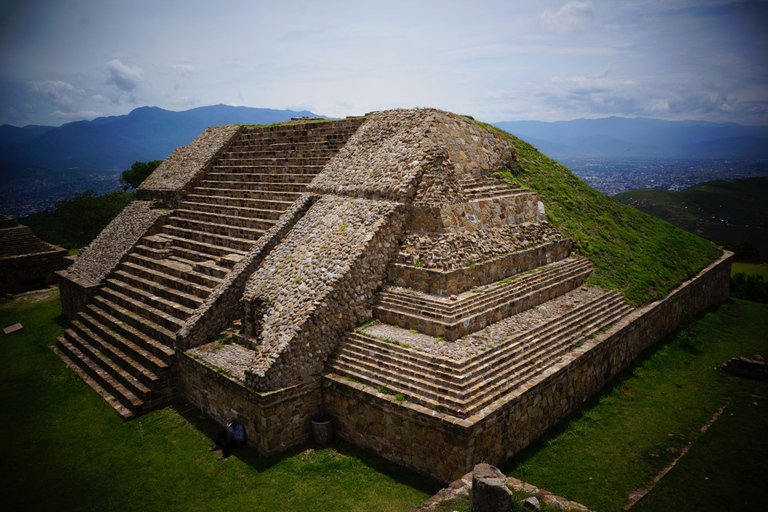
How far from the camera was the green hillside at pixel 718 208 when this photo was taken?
35.7 m

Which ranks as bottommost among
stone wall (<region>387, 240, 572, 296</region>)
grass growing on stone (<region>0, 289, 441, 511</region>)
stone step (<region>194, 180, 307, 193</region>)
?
grass growing on stone (<region>0, 289, 441, 511</region>)

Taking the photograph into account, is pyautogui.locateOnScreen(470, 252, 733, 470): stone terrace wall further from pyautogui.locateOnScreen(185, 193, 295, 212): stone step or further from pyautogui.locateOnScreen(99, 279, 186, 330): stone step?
pyautogui.locateOnScreen(185, 193, 295, 212): stone step

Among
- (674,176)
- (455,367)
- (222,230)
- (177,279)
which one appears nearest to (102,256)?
(222,230)

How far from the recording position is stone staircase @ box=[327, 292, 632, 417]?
5871 millimetres

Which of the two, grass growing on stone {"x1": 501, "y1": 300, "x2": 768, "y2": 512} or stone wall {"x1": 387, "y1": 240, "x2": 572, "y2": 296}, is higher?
stone wall {"x1": 387, "y1": 240, "x2": 572, "y2": 296}

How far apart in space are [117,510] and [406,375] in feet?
14.1

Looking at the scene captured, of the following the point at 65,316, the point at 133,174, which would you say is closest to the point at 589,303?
the point at 65,316

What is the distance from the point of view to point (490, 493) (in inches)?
171

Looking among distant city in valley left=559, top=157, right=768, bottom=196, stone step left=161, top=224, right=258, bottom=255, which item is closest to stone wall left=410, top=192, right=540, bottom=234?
stone step left=161, top=224, right=258, bottom=255

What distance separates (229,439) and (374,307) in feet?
10.4

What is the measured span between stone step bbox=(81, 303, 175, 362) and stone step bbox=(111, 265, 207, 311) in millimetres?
689

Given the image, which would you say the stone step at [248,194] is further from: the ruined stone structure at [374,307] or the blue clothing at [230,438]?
the blue clothing at [230,438]

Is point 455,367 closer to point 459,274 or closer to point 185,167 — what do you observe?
point 459,274

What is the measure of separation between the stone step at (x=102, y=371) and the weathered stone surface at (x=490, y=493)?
6.58 metres
